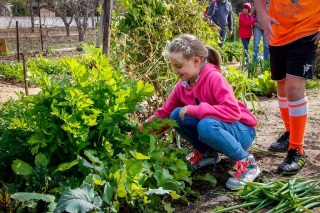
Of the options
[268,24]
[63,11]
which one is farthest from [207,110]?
[63,11]

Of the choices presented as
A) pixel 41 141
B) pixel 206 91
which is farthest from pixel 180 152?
pixel 41 141

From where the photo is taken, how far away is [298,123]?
9.29 ft

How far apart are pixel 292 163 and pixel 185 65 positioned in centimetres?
88

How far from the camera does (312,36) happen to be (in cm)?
274

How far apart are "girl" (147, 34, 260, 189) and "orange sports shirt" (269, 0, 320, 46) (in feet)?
1.51

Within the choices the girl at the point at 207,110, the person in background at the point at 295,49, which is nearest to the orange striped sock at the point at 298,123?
the person in background at the point at 295,49

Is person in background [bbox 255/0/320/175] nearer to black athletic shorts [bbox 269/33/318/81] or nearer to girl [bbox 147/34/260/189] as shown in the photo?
black athletic shorts [bbox 269/33/318/81]

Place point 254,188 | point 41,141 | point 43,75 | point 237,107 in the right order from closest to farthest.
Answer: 1. point 41,141
2. point 43,75
3. point 254,188
4. point 237,107

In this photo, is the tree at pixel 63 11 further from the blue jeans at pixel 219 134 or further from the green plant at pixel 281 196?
the green plant at pixel 281 196

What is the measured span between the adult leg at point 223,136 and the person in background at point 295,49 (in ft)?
1.17

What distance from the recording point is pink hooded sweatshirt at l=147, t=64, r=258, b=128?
8.15ft

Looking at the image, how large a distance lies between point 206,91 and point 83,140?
845mm

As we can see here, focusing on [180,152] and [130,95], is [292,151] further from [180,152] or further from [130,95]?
[130,95]

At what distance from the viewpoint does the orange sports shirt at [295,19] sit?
2.73 metres
